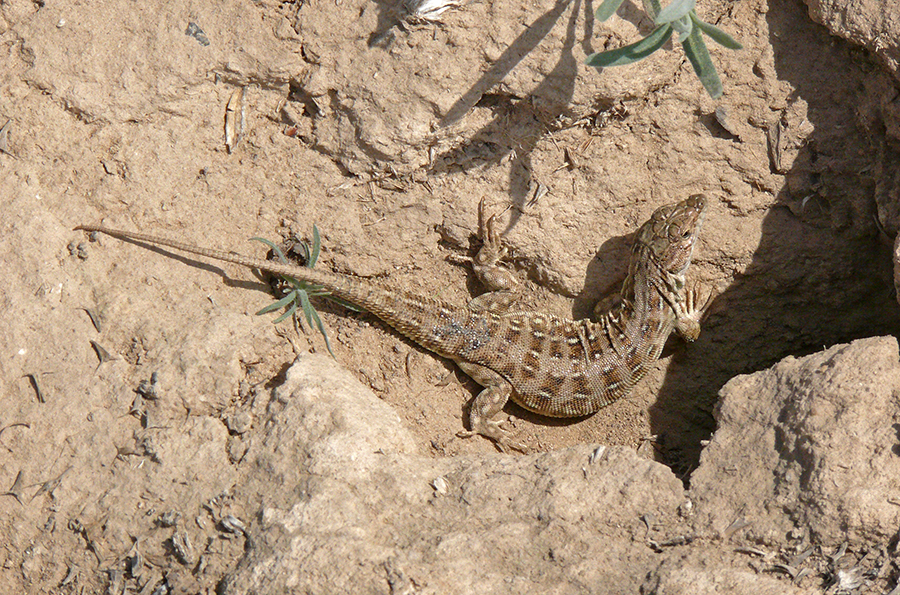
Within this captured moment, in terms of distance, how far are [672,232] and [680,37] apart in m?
1.54

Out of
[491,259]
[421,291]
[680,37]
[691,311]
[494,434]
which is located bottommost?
[494,434]

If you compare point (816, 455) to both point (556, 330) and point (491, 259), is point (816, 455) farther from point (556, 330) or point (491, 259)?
point (491, 259)

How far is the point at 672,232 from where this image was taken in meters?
4.88

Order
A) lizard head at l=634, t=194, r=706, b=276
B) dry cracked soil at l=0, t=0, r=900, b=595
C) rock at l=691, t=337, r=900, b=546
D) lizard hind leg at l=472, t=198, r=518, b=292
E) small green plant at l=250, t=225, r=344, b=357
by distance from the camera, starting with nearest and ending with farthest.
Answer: rock at l=691, t=337, r=900, b=546 < dry cracked soil at l=0, t=0, r=900, b=595 < small green plant at l=250, t=225, r=344, b=357 < lizard head at l=634, t=194, r=706, b=276 < lizard hind leg at l=472, t=198, r=518, b=292

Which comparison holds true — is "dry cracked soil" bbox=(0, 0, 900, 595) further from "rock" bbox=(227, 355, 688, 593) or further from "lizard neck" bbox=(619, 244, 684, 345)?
"lizard neck" bbox=(619, 244, 684, 345)

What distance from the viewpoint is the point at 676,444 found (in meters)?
5.09

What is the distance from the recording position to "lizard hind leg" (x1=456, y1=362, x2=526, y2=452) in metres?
5.06

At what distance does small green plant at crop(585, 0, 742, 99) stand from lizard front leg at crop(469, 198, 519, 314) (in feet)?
5.01

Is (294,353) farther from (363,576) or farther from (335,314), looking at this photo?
(363,576)

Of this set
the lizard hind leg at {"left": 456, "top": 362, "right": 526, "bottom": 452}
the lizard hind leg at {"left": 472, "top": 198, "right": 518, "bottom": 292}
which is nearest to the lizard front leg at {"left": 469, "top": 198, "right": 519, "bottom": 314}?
the lizard hind leg at {"left": 472, "top": 198, "right": 518, "bottom": 292}

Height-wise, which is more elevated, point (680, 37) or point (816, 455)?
point (680, 37)

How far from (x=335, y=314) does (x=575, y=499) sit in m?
2.35

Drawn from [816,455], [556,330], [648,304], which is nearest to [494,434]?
[556,330]

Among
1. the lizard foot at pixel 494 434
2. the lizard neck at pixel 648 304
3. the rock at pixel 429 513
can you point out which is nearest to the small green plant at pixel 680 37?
the lizard neck at pixel 648 304
